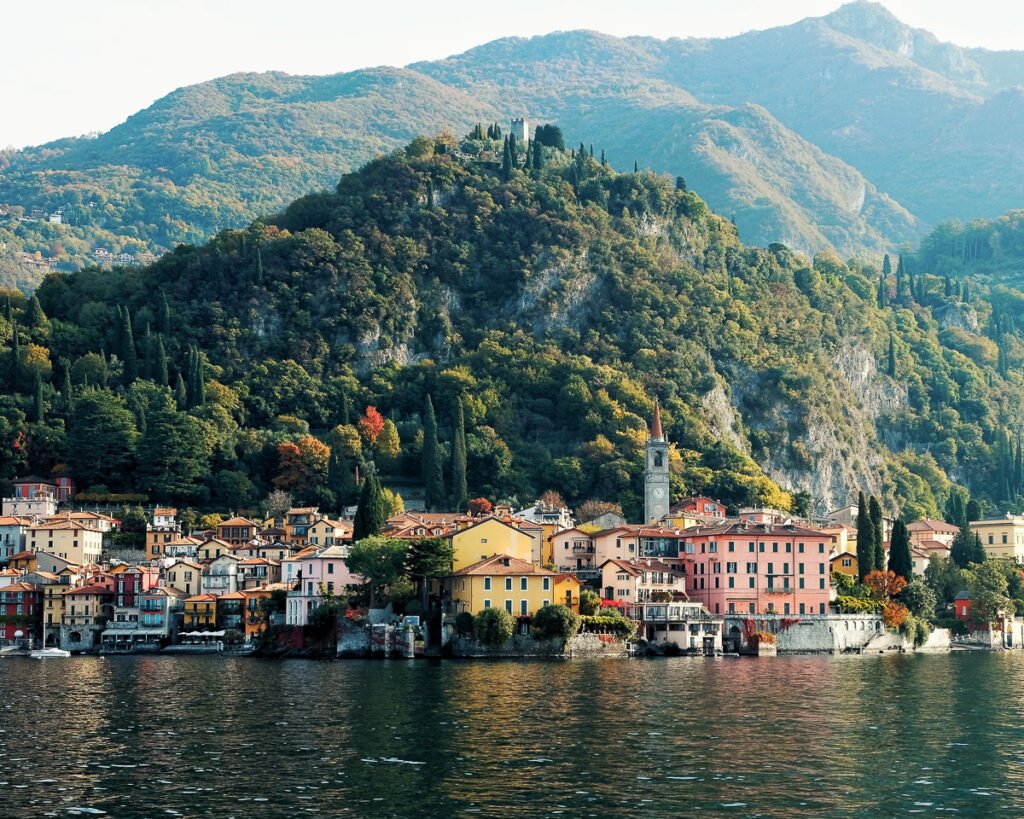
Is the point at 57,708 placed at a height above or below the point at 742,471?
below

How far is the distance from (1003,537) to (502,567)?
65.5 m

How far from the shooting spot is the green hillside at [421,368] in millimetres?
154875

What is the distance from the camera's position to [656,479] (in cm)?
14912

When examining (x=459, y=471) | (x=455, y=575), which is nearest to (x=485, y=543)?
(x=455, y=575)

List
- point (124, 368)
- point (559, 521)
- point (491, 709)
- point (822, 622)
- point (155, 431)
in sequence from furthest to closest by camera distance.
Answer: point (124, 368), point (155, 431), point (559, 521), point (822, 622), point (491, 709)

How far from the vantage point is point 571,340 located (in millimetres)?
182375

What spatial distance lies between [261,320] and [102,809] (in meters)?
137

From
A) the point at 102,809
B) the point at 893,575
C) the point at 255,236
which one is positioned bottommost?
the point at 102,809

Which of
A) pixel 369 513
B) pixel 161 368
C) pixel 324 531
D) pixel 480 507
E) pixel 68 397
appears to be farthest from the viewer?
pixel 161 368

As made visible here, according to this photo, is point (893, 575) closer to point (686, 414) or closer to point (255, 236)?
point (686, 414)

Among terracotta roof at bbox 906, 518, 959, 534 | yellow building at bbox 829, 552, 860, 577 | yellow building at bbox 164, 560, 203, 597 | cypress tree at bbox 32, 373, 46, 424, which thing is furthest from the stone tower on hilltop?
cypress tree at bbox 32, 373, 46, 424

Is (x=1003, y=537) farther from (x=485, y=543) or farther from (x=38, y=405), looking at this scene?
(x=38, y=405)

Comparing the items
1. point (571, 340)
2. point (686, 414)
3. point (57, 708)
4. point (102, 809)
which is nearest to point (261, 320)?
point (571, 340)

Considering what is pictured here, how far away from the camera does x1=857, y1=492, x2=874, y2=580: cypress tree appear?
A: 125500 mm
